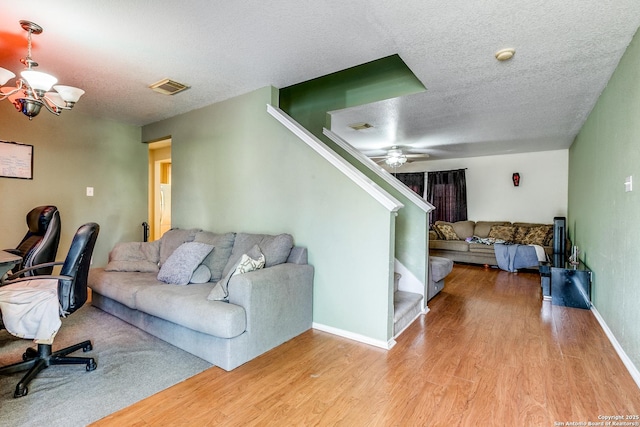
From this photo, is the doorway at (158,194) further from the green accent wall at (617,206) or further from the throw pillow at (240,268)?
the green accent wall at (617,206)

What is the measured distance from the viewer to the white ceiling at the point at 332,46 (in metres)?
2.00

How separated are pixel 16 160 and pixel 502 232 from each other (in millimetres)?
8365

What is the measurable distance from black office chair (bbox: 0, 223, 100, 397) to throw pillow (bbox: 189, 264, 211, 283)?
84 centimetres

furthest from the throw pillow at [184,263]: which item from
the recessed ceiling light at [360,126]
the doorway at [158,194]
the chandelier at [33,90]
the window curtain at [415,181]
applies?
the window curtain at [415,181]

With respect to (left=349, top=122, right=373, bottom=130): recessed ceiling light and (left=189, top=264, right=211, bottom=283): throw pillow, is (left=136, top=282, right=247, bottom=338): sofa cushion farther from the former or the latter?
(left=349, top=122, right=373, bottom=130): recessed ceiling light

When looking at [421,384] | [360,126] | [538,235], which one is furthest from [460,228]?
[421,384]

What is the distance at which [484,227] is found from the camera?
6.96 metres

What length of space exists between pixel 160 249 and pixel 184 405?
229cm

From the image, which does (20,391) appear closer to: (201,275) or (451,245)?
(201,275)

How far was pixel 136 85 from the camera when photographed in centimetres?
336

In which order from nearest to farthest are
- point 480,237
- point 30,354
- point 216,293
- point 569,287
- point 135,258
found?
point 30,354, point 216,293, point 135,258, point 569,287, point 480,237

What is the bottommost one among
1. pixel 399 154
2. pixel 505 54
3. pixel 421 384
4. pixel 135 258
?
pixel 421 384

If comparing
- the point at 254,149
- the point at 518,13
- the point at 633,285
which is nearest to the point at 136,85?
the point at 254,149

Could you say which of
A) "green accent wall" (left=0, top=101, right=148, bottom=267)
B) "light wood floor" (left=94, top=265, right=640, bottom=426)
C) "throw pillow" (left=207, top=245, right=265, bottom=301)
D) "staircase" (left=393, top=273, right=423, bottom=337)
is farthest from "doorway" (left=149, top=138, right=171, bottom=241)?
"staircase" (left=393, top=273, right=423, bottom=337)
